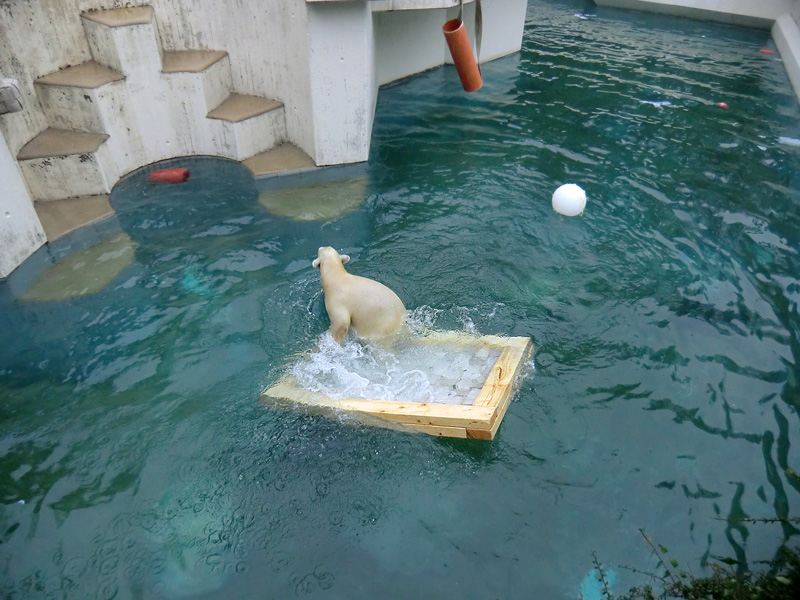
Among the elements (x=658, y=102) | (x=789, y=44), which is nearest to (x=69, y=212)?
(x=658, y=102)

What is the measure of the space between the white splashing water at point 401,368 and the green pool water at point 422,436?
0.37 m

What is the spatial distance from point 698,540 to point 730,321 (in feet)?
10.9

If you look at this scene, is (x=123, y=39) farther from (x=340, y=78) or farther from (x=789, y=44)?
(x=789, y=44)

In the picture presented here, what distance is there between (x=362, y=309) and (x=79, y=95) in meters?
6.31

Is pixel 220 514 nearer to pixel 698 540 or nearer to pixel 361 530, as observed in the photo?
pixel 361 530

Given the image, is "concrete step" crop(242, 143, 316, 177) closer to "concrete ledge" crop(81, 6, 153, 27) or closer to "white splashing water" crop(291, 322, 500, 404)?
"concrete ledge" crop(81, 6, 153, 27)

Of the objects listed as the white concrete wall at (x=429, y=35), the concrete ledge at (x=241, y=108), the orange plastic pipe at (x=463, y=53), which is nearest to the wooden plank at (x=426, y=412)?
the orange plastic pipe at (x=463, y=53)

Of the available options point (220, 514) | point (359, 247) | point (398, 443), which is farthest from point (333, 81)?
point (220, 514)

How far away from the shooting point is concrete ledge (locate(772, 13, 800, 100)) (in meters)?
14.6

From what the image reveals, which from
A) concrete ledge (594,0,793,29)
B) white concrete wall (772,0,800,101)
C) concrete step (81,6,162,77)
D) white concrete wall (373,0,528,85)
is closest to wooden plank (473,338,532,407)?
concrete step (81,6,162,77)

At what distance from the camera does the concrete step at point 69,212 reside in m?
8.50

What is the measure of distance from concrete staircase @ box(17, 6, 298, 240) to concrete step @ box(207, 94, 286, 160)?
0.06ft

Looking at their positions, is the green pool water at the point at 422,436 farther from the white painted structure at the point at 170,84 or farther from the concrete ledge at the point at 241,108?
the concrete ledge at the point at 241,108

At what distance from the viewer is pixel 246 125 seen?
10219 mm
